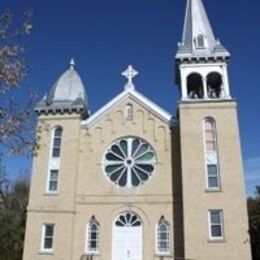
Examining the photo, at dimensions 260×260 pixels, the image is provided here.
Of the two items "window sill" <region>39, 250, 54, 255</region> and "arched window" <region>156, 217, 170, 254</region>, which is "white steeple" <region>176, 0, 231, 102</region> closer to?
"arched window" <region>156, 217, 170, 254</region>

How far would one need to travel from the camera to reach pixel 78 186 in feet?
84.5

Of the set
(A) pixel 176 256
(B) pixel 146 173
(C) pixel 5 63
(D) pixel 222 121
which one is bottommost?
(A) pixel 176 256

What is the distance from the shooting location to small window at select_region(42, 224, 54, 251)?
24031 mm

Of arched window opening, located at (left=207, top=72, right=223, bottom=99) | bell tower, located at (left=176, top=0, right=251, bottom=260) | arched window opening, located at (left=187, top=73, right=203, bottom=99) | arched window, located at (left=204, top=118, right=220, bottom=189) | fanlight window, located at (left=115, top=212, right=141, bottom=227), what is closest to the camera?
bell tower, located at (left=176, top=0, right=251, bottom=260)

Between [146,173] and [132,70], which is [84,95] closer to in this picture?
[132,70]

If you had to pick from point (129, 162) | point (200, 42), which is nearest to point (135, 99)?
point (129, 162)

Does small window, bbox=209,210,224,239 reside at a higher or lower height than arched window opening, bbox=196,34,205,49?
lower

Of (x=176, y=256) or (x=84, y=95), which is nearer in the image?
(x=176, y=256)

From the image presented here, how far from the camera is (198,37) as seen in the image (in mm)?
28703

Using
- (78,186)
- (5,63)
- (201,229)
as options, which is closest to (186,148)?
(201,229)

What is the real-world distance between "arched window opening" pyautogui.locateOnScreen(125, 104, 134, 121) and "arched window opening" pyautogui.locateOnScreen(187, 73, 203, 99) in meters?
3.82

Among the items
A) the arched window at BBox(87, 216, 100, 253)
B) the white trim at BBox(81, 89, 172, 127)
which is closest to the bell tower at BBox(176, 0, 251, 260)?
the white trim at BBox(81, 89, 172, 127)

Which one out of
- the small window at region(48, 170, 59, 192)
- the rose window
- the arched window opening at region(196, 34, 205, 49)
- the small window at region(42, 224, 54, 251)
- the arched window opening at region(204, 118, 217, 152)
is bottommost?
the small window at region(42, 224, 54, 251)

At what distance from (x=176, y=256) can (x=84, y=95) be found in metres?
11.9
